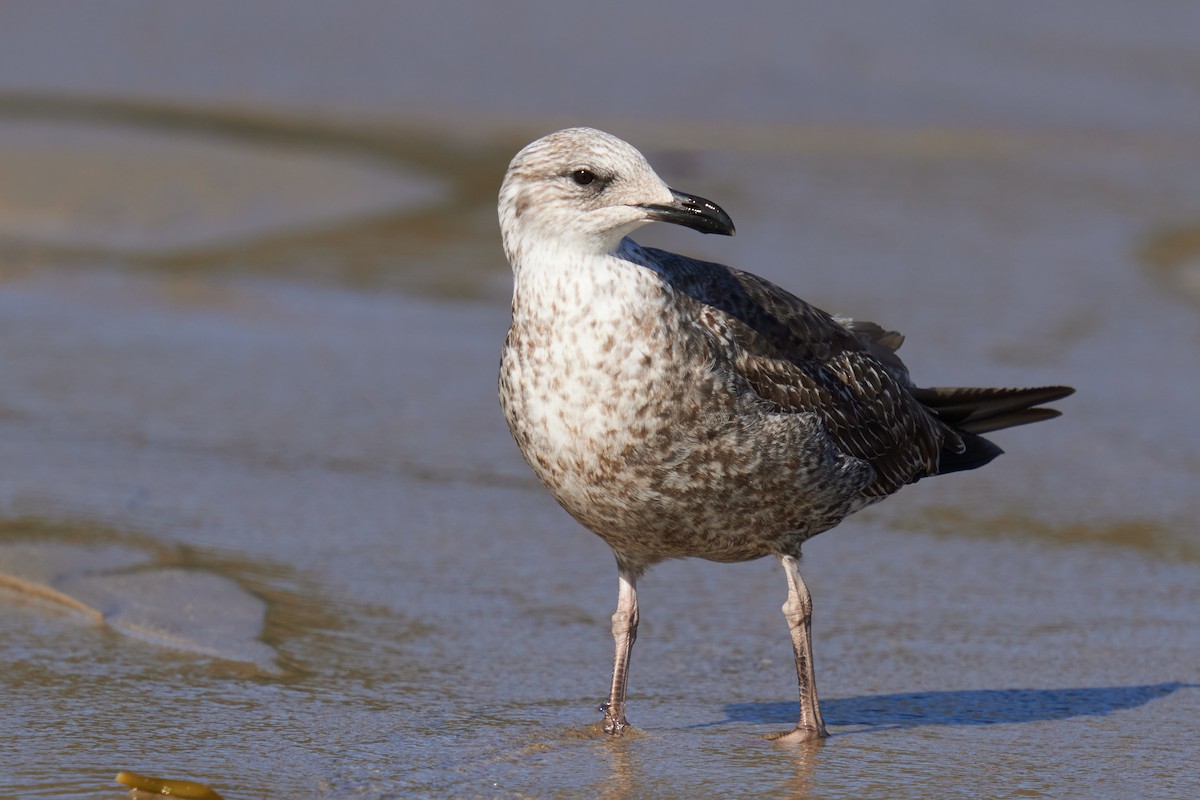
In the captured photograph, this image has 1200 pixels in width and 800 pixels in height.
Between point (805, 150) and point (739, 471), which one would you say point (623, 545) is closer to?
point (739, 471)

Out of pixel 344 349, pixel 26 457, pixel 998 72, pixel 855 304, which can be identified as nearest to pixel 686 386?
pixel 26 457

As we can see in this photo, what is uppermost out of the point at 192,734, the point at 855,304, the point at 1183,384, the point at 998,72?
the point at 998,72

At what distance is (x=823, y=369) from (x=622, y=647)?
3.36ft

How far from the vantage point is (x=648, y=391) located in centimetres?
452

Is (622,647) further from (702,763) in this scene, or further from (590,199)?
(590,199)

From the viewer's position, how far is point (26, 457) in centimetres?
681

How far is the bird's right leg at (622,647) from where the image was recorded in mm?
4754

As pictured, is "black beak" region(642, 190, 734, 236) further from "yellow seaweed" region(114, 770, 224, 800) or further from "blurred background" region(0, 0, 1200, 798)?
"yellow seaweed" region(114, 770, 224, 800)

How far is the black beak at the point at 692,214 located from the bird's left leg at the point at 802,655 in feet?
3.31

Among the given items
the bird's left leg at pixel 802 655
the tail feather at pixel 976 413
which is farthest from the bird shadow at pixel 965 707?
the tail feather at pixel 976 413

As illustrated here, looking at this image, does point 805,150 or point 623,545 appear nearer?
point 623,545

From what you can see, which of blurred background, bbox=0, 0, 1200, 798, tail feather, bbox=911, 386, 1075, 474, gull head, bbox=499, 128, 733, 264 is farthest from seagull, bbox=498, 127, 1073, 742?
tail feather, bbox=911, 386, 1075, 474

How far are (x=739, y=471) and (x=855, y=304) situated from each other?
4810 mm

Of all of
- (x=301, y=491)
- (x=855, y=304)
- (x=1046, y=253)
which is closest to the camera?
(x=301, y=491)
